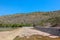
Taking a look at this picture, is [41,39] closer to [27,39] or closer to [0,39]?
[27,39]

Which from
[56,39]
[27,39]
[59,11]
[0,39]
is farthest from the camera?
[59,11]

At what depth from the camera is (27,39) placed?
55.4 ft

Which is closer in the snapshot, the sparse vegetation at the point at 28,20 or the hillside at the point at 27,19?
the sparse vegetation at the point at 28,20

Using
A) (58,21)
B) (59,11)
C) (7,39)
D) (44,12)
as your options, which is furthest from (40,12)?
(7,39)

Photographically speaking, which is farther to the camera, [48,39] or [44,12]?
[44,12]

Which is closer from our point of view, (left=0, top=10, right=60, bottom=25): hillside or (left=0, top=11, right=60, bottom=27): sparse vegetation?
(left=0, top=11, right=60, bottom=27): sparse vegetation

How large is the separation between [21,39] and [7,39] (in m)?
2.58

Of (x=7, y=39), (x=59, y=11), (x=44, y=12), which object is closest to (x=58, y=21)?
(x=7, y=39)

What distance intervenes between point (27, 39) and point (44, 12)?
71524mm

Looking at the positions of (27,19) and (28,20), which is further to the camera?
(27,19)

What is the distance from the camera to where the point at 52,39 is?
15875mm

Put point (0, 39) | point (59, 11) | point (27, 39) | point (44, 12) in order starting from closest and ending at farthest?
point (27, 39)
point (0, 39)
point (59, 11)
point (44, 12)

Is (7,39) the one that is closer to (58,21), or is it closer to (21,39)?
(21,39)

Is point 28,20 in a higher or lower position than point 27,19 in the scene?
lower
